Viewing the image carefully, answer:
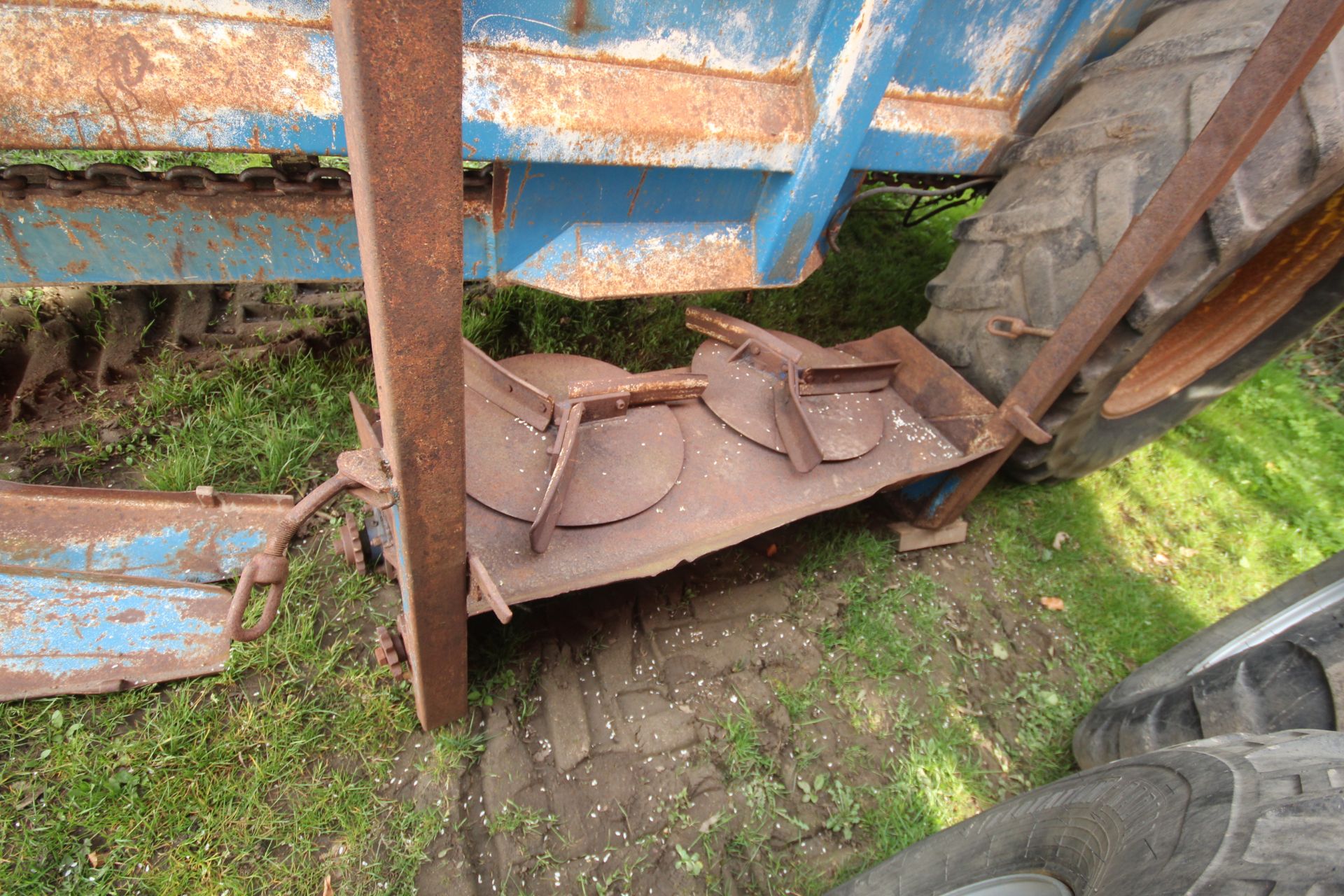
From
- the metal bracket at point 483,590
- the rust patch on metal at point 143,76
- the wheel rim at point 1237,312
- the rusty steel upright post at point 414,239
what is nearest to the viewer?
the rusty steel upright post at point 414,239

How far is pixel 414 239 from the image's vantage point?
0.85 meters

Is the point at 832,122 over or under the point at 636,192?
over

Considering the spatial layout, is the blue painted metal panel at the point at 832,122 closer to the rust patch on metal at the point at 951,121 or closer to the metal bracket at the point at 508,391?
the rust patch on metal at the point at 951,121

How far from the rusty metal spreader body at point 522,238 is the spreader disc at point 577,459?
0.01 meters

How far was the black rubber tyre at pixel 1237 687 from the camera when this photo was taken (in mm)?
1479

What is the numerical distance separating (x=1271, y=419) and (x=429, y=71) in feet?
14.9

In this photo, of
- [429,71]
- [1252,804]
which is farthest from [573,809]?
[429,71]

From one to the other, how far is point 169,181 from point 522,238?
71 centimetres

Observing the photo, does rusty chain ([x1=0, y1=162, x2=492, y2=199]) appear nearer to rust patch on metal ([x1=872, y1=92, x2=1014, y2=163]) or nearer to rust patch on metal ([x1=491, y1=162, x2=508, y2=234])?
rust patch on metal ([x1=491, y1=162, x2=508, y2=234])

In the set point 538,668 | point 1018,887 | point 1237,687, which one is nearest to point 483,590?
point 538,668

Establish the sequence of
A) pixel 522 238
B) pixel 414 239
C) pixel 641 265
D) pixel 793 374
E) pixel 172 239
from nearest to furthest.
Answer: pixel 414 239 < pixel 172 239 < pixel 522 238 < pixel 641 265 < pixel 793 374

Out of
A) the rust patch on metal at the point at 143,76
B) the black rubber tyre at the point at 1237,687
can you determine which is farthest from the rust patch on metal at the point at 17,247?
→ the black rubber tyre at the point at 1237,687

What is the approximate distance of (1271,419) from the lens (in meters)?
3.63

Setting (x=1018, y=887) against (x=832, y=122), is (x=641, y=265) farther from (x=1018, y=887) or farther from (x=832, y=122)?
(x=1018, y=887)
